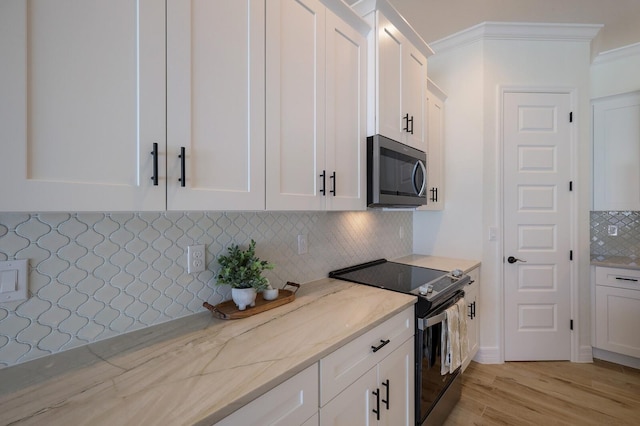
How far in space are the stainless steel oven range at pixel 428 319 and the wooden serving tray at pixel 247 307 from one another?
56 centimetres

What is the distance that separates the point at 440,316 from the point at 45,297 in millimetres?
1723

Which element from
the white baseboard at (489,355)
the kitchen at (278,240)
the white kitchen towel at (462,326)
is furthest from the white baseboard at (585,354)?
the white kitchen towel at (462,326)

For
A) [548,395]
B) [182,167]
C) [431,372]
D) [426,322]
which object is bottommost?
[548,395]

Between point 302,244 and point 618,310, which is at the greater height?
point 302,244

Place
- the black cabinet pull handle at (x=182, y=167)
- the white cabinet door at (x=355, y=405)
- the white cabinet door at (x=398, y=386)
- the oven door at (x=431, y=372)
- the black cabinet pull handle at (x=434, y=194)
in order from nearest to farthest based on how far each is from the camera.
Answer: the black cabinet pull handle at (x=182, y=167)
the white cabinet door at (x=355, y=405)
the white cabinet door at (x=398, y=386)
the oven door at (x=431, y=372)
the black cabinet pull handle at (x=434, y=194)

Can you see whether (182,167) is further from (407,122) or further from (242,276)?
(407,122)

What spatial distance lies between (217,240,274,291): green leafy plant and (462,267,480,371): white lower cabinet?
1.69 meters

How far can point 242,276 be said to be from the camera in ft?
3.99

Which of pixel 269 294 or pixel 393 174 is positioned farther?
pixel 393 174

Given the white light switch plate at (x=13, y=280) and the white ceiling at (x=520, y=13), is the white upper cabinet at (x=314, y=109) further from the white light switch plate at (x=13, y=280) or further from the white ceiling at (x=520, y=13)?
the white ceiling at (x=520, y=13)

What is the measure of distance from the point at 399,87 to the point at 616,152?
7.74 feet

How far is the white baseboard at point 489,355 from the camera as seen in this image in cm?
252

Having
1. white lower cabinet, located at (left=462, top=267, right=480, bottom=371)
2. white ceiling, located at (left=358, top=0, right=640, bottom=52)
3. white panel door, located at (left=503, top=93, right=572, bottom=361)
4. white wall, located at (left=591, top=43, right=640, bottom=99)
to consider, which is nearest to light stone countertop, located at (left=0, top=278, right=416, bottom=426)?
white lower cabinet, located at (left=462, top=267, right=480, bottom=371)

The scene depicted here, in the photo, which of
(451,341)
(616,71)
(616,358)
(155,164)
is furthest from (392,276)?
(616,71)
